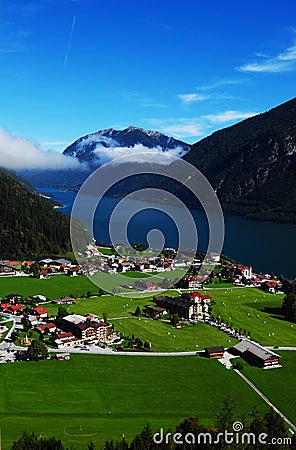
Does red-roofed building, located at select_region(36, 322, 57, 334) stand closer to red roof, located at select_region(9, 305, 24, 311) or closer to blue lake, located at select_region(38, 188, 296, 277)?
red roof, located at select_region(9, 305, 24, 311)

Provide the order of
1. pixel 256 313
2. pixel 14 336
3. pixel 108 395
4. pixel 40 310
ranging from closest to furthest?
pixel 108 395 → pixel 14 336 → pixel 40 310 → pixel 256 313

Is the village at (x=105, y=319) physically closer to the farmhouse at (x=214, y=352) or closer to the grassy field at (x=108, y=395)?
the farmhouse at (x=214, y=352)

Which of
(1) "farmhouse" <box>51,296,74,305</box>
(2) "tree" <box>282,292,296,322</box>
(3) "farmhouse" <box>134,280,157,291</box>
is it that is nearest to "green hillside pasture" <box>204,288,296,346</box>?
(2) "tree" <box>282,292,296,322</box>

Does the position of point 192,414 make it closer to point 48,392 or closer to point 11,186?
point 48,392

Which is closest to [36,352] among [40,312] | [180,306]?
[40,312]

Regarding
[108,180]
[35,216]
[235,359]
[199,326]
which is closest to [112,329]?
[199,326]

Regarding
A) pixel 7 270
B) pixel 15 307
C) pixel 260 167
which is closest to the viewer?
pixel 15 307

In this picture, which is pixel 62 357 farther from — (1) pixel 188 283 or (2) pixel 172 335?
(1) pixel 188 283
